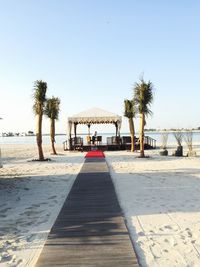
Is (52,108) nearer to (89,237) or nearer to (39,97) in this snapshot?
(39,97)

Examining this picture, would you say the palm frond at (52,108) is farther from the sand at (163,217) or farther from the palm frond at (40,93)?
the sand at (163,217)

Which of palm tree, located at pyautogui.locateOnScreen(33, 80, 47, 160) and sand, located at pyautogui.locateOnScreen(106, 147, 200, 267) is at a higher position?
palm tree, located at pyautogui.locateOnScreen(33, 80, 47, 160)

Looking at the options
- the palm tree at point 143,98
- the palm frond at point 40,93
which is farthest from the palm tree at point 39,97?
the palm tree at point 143,98

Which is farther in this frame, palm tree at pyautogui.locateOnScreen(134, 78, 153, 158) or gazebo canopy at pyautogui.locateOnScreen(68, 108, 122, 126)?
gazebo canopy at pyautogui.locateOnScreen(68, 108, 122, 126)

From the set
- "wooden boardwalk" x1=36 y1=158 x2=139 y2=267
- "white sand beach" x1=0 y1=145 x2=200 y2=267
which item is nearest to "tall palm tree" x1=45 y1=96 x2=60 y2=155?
"white sand beach" x1=0 y1=145 x2=200 y2=267

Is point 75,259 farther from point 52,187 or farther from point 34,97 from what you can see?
point 34,97

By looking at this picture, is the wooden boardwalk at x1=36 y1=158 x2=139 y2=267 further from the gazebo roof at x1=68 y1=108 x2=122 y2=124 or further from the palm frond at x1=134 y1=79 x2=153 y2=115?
the gazebo roof at x1=68 y1=108 x2=122 y2=124

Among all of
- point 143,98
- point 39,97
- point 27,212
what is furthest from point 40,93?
point 27,212

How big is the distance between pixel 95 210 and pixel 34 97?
1413 centimetres

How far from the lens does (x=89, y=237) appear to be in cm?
511

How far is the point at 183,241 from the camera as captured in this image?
5.04 meters

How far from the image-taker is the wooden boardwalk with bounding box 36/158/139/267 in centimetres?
423

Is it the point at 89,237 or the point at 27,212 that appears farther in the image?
the point at 27,212

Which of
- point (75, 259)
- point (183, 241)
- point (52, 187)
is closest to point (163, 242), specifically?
point (183, 241)
